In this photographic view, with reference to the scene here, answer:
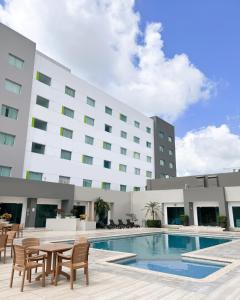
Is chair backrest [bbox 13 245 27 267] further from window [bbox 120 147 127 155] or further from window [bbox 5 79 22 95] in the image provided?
window [bbox 120 147 127 155]

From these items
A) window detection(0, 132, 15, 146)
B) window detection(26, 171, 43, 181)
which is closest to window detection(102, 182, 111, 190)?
window detection(26, 171, 43, 181)

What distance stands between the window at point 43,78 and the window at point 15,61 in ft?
6.58

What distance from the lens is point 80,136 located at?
31344 millimetres

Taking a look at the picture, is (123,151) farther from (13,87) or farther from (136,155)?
(13,87)

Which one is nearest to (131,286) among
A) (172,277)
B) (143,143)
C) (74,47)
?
(172,277)

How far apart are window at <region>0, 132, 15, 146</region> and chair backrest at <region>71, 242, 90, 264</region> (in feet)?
64.8

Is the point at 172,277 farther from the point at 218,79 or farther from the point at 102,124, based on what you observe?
the point at 102,124

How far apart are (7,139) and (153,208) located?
18.8m

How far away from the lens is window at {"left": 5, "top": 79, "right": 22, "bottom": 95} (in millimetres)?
24531

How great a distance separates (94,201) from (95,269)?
2126cm

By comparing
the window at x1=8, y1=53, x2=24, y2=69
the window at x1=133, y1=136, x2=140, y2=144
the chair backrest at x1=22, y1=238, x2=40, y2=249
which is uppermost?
the window at x1=8, y1=53, x2=24, y2=69

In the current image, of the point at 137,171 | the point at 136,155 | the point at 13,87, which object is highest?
the point at 13,87

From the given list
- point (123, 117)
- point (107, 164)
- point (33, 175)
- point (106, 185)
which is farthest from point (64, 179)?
point (123, 117)

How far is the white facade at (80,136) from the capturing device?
88.0 feet
